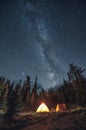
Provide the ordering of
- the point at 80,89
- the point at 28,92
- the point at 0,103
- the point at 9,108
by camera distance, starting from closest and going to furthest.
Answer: the point at 9,108 < the point at 0,103 < the point at 80,89 < the point at 28,92

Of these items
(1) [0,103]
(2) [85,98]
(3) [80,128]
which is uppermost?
(2) [85,98]

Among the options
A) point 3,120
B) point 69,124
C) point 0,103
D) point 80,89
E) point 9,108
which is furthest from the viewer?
point 80,89

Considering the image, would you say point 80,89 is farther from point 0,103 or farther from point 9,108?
point 9,108

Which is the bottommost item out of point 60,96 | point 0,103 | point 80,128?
point 80,128

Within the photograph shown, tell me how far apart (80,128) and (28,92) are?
130 feet

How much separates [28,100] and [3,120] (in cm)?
3161

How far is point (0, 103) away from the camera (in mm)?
24828

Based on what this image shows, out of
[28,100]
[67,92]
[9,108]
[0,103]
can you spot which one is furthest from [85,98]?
[9,108]

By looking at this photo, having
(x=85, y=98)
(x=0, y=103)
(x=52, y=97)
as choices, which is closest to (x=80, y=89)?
(x=85, y=98)

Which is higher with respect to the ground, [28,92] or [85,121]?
[28,92]

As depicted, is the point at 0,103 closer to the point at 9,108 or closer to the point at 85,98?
the point at 9,108

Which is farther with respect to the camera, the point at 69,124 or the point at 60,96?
the point at 60,96

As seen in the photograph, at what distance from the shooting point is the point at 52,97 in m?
50.5

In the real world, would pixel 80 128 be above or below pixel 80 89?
below
